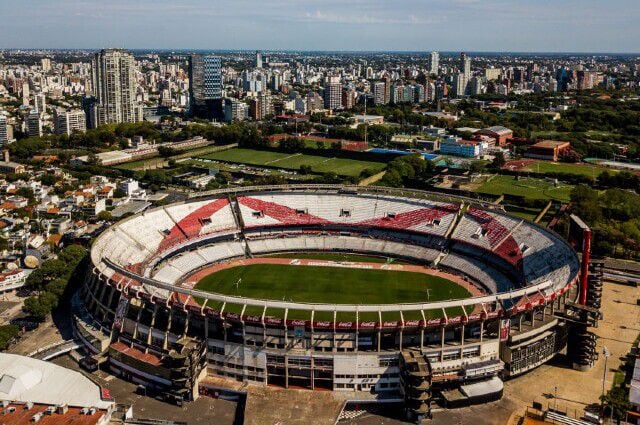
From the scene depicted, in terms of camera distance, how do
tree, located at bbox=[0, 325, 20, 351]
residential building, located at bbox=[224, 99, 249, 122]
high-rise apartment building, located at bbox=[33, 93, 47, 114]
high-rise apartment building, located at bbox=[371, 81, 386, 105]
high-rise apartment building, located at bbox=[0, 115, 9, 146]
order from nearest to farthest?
tree, located at bbox=[0, 325, 20, 351]
high-rise apartment building, located at bbox=[0, 115, 9, 146]
residential building, located at bbox=[224, 99, 249, 122]
high-rise apartment building, located at bbox=[33, 93, 47, 114]
high-rise apartment building, located at bbox=[371, 81, 386, 105]

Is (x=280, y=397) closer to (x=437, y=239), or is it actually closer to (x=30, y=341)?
(x=30, y=341)

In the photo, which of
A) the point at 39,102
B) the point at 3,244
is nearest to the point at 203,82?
the point at 39,102

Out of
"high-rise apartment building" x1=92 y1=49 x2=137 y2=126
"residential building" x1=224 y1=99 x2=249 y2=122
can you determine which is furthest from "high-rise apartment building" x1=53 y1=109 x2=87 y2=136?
"residential building" x1=224 y1=99 x2=249 y2=122

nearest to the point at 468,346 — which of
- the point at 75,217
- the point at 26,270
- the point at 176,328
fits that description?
the point at 176,328

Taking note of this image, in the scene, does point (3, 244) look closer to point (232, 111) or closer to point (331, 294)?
point (331, 294)

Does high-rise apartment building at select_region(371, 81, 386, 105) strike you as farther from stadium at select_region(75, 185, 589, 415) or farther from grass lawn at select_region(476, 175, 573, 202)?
stadium at select_region(75, 185, 589, 415)
